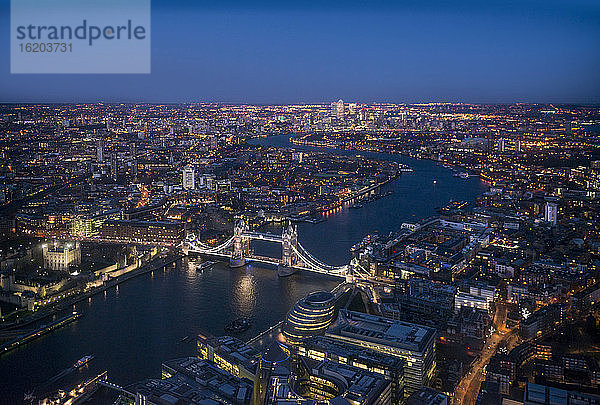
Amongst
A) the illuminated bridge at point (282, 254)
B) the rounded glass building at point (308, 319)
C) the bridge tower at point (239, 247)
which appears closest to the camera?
the rounded glass building at point (308, 319)

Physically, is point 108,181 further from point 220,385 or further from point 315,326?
point 220,385

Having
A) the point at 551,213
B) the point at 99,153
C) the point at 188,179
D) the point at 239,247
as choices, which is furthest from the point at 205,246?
the point at 99,153

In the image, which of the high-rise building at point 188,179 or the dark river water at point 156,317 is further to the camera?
the high-rise building at point 188,179

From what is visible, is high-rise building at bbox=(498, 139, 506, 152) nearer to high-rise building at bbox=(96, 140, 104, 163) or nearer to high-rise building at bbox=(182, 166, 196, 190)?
high-rise building at bbox=(182, 166, 196, 190)

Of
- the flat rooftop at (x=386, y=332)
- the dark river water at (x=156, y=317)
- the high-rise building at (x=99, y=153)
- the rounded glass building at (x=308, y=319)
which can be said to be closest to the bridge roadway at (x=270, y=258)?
the dark river water at (x=156, y=317)

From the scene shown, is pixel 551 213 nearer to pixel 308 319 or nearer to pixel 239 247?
pixel 239 247

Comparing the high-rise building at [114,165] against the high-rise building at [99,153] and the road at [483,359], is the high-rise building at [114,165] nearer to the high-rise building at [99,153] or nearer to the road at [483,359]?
the high-rise building at [99,153]

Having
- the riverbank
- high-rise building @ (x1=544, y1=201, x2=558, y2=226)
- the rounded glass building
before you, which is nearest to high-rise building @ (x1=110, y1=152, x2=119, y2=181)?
the riverbank
